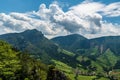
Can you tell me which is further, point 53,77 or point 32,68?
point 53,77

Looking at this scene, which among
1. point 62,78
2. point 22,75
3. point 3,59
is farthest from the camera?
point 62,78

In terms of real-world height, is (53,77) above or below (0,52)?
below

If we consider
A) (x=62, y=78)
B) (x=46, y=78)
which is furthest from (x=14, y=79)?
(x=62, y=78)

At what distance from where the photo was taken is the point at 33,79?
458 feet

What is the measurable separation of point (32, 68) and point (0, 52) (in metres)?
19.0

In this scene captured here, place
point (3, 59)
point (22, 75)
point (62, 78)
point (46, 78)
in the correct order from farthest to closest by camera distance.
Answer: point (62, 78) → point (46, 78) → point (22, 75) → point (3, 59)

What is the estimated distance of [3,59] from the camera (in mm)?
128250

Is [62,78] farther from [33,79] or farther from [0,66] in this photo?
[0,66]

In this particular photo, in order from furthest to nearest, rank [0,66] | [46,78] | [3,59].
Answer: [46,78]
[3,59]
[0,66]

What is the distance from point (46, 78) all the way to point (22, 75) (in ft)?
73.9

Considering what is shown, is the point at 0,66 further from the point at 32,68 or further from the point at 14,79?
the point at 32,68

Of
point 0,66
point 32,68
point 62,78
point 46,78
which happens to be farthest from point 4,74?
point 62,78

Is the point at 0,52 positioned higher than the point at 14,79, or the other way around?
the point at 0,52

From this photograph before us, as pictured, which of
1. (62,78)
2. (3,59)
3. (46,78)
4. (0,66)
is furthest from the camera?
(62,78)
